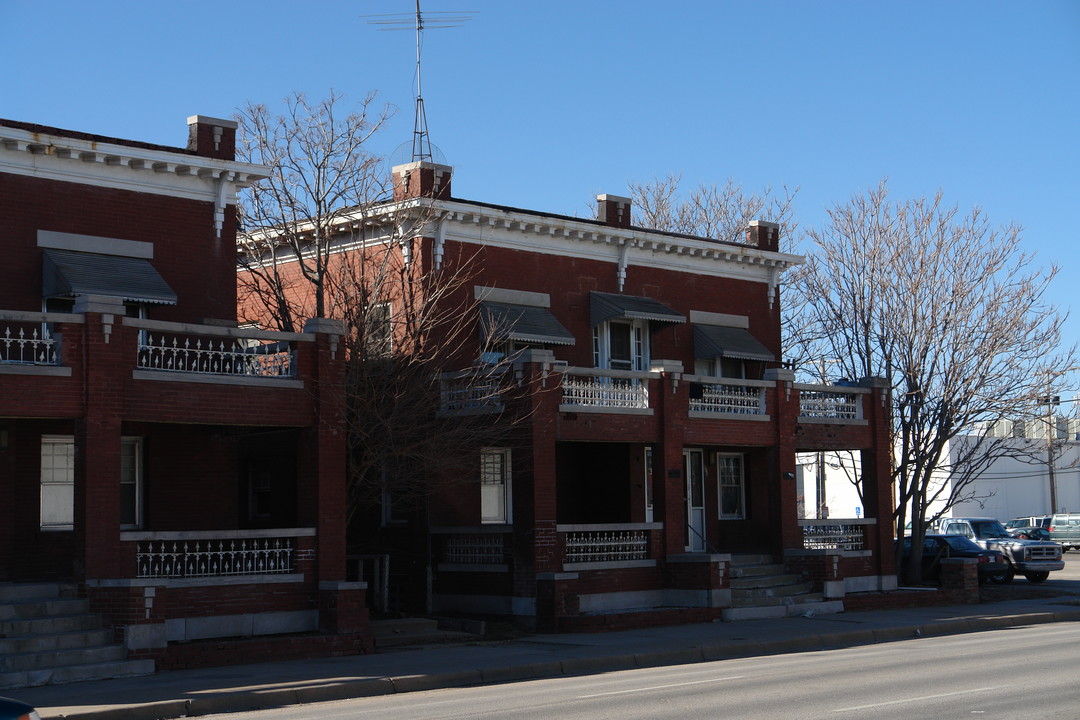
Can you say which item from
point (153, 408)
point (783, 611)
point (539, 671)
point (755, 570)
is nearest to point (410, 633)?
point (539, 671)

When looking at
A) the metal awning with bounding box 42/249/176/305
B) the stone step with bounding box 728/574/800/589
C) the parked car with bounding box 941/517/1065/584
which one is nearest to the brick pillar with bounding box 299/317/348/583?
the metal awning with bounding box 42/249/176/305

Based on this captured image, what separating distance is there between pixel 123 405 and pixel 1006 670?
13451 millimetres

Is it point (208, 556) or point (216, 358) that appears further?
point (216, 358)

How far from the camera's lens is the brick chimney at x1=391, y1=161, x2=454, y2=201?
26.7 meters

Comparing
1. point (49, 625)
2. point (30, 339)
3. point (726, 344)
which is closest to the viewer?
point (49, 625)

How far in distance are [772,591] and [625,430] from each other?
5.01m

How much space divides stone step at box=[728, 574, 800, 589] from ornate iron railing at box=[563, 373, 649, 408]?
14.5 feet

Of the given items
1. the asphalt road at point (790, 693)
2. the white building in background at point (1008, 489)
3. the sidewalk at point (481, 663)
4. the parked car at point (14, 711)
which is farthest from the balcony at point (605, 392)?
the white building in background at point (1008, 489)

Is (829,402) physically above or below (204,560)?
above

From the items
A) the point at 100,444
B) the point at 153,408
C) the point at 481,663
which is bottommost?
the point at 481,663

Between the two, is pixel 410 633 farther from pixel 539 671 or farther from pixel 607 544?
pixel 607 544

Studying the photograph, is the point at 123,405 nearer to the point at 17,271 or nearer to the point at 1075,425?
the point at 17,271

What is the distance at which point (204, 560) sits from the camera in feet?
71.7

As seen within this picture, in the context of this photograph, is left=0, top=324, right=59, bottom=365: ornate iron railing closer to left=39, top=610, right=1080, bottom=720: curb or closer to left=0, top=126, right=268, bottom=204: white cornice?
left=0, top=126, right=268, bottom=204: white cornice
